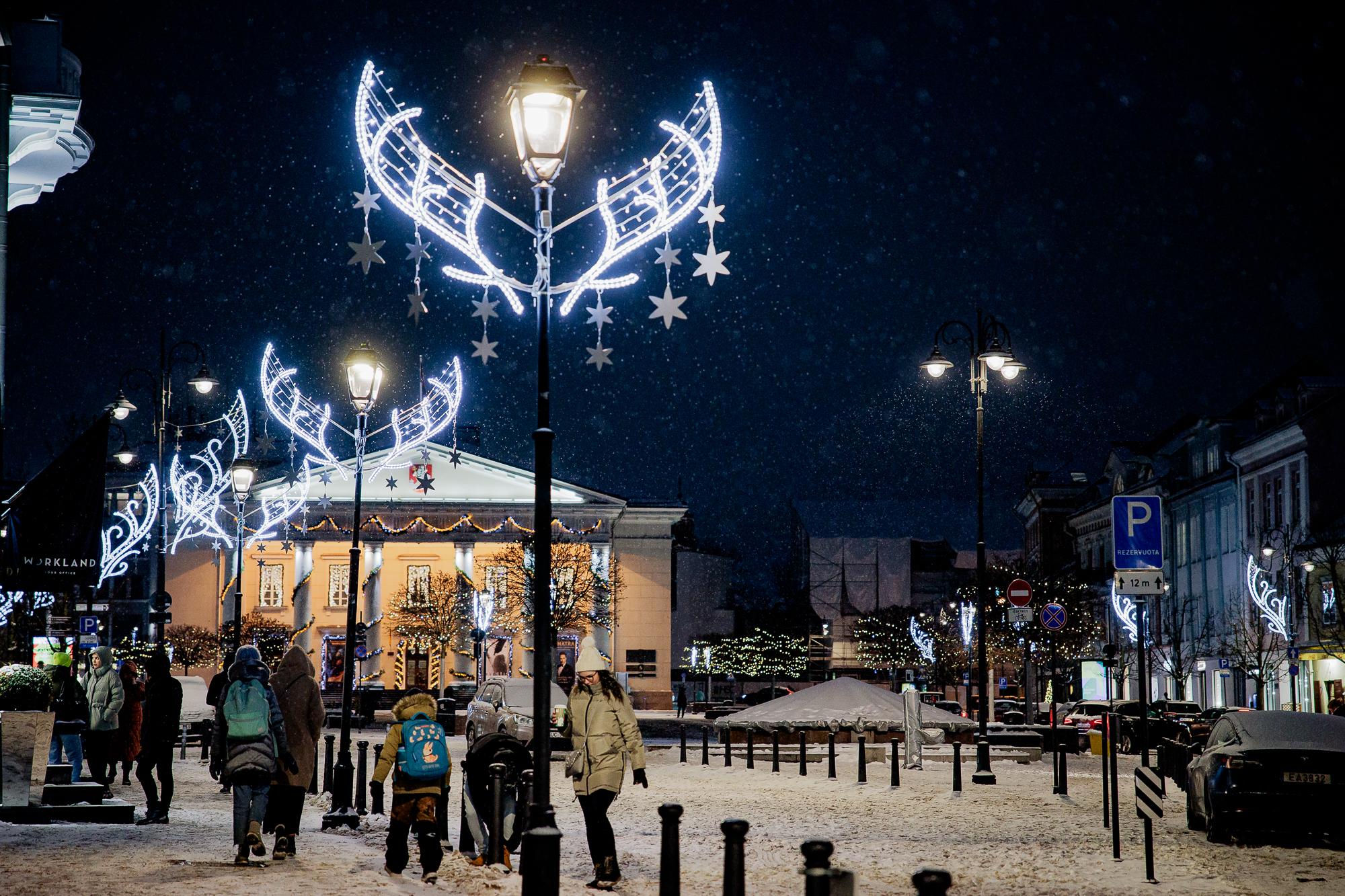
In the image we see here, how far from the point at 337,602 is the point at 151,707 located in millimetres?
72193

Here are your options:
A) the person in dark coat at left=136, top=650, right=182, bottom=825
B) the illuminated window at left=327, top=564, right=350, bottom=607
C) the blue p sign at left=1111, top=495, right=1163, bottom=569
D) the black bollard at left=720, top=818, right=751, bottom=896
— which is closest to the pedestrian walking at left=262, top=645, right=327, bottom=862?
the person in dark coat at left=136, top=650, right=182, bottom=825

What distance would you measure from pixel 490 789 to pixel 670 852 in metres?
4.86

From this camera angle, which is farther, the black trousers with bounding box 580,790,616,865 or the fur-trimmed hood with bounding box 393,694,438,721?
the fur-trimmed hood with bounding box 393,694,438,721

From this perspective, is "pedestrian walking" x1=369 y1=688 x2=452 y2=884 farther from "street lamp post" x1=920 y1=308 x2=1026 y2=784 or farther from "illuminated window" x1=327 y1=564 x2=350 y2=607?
"illuminated window" x1=327 y1=564 x2=350 y2=607

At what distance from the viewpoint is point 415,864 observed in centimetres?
1388

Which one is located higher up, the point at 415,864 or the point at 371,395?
the point at 371,395

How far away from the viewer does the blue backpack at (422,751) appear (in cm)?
1282

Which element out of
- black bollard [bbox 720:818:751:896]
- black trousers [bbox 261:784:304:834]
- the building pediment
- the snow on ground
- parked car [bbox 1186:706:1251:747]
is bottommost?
the snow on ground

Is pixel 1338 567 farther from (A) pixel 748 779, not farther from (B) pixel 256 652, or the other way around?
(B) pixel 256 652

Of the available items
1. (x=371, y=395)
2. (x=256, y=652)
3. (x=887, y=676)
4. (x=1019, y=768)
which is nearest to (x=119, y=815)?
(x=256, y=652)

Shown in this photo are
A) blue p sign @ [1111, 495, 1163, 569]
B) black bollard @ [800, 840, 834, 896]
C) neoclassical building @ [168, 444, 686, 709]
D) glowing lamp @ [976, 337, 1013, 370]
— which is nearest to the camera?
black bollard @ [800, 840, 834, 896]

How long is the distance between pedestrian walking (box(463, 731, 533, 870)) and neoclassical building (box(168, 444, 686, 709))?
71.1 m

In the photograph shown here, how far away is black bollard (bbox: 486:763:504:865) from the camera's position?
1352 centimetres

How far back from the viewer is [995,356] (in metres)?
26.6
